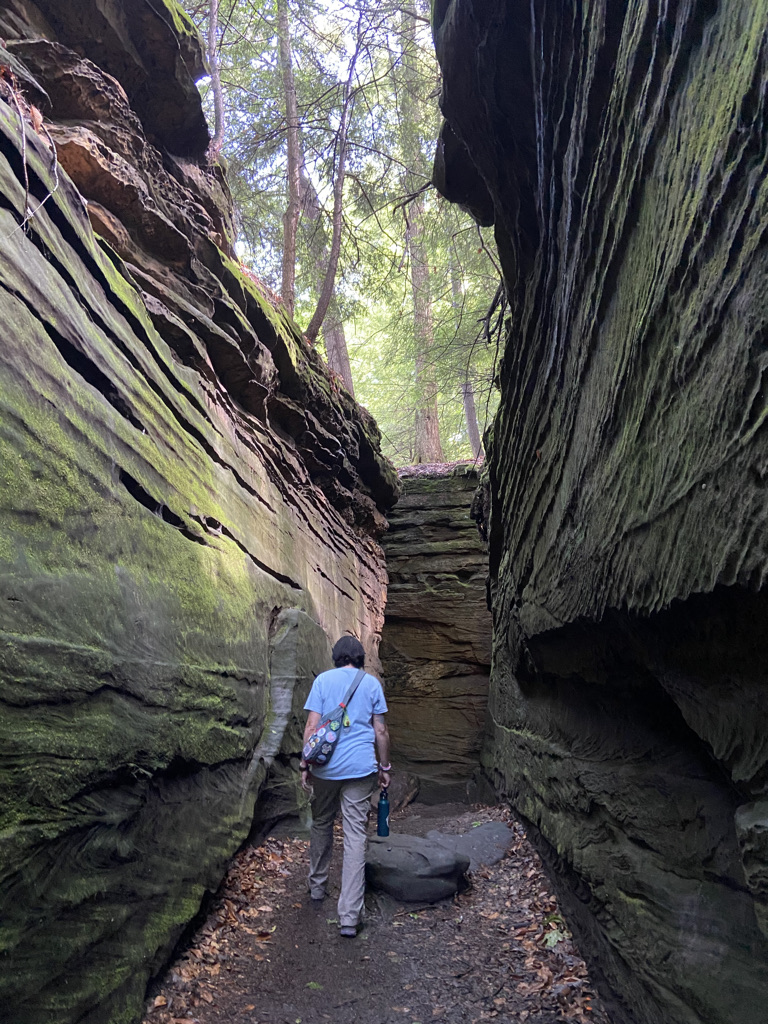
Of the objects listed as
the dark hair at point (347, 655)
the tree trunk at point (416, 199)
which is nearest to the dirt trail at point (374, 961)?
the dark hair at point (347, 655)

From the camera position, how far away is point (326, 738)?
4.55 meters

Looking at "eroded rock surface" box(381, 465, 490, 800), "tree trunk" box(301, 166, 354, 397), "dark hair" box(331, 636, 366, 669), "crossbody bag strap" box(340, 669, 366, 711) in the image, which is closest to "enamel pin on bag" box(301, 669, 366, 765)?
"crossbody bag strap" box(340, 669, 366, 711)

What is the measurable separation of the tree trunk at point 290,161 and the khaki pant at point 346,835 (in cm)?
772

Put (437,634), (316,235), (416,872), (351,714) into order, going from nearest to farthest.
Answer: (351,714) < (416,872) < (316,235) < (437,634)

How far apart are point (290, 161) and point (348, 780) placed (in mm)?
10260

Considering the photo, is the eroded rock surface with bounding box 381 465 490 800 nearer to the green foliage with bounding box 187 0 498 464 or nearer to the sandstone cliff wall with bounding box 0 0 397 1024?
the green foliage with bounding box 187 0 498 464

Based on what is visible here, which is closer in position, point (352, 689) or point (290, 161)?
point (352, 689)

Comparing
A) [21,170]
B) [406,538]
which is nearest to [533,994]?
[21,170]

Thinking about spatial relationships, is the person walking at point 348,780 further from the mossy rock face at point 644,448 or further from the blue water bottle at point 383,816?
the mossy rock face at point 644,448

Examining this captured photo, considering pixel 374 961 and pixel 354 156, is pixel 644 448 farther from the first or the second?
pixel 354 156

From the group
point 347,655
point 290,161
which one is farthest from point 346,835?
point 290,161

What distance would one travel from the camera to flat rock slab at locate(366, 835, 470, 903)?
4840 mm

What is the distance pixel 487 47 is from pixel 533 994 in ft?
20.3

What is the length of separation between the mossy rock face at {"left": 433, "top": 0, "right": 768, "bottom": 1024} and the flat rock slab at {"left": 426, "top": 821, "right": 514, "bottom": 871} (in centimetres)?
90
